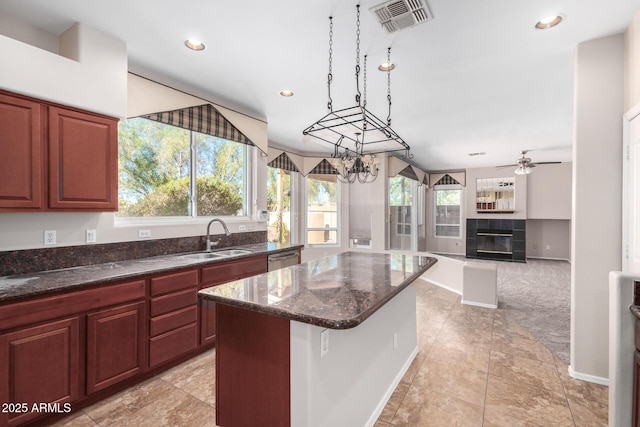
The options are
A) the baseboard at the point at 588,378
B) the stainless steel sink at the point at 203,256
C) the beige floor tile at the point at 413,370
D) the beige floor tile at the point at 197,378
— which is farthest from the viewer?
the stainless steel sink at the point at 203,256

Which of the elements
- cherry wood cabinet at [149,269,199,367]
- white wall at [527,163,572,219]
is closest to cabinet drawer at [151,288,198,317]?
cherry wood cabinet at [149,269,199,367]

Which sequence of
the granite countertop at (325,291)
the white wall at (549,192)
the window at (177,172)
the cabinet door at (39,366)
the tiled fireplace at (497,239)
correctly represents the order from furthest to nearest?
the tiled fireplace at (497,239), the white wall at (549,192), the window at (177,172), the cabinet door at (39,366), the granite countertop at (325,291)

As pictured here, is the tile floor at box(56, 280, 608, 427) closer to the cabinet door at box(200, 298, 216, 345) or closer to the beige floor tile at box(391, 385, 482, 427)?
the beige floor tile at box(391, 385, 482, 427)

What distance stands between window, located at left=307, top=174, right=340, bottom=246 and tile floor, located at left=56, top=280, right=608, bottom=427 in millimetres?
3374

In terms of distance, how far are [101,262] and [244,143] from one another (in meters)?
2.03

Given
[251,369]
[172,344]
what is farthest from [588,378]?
[172,344]

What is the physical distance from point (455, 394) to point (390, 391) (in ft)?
1.60

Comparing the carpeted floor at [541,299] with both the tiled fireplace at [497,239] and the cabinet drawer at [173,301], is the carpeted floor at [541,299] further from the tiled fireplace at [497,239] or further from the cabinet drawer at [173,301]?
the cabinet drawer at [173,301]

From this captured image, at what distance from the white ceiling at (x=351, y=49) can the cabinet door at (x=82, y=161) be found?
2.30 ft

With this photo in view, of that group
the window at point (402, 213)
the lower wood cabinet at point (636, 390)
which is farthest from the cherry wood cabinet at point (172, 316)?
the window at point (402, 213)

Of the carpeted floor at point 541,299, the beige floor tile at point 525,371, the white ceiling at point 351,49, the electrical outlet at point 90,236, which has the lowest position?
the beige floor tile at point 525,371

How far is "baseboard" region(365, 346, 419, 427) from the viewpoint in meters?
1.92

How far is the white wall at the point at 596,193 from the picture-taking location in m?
2.25

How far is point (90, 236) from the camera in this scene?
2.45m
